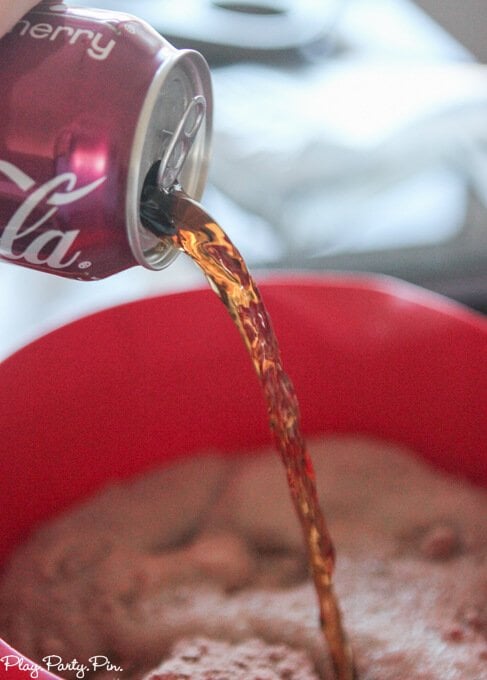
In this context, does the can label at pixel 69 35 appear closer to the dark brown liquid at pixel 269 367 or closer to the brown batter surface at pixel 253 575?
the dark brown liquid at pixel 269 367

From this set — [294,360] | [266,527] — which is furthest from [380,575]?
[294,360]

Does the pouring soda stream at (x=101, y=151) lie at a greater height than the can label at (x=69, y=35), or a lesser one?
lesser

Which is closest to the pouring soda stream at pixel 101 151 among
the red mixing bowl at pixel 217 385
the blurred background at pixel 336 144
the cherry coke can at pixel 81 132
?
the cherry coke can at pixel 81 132

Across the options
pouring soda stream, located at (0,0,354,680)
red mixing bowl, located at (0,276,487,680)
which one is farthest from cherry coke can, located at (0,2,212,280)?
red mixing bowl, located at (0,276,487,680)

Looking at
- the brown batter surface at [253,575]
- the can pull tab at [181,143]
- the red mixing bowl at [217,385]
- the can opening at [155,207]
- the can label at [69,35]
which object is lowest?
the brown batter surface at [253,575]

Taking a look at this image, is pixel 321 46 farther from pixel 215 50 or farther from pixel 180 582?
pixel 180 582

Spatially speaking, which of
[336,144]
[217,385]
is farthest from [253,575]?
[336,144]

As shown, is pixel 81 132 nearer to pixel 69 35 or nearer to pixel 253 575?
pixel 69 35
